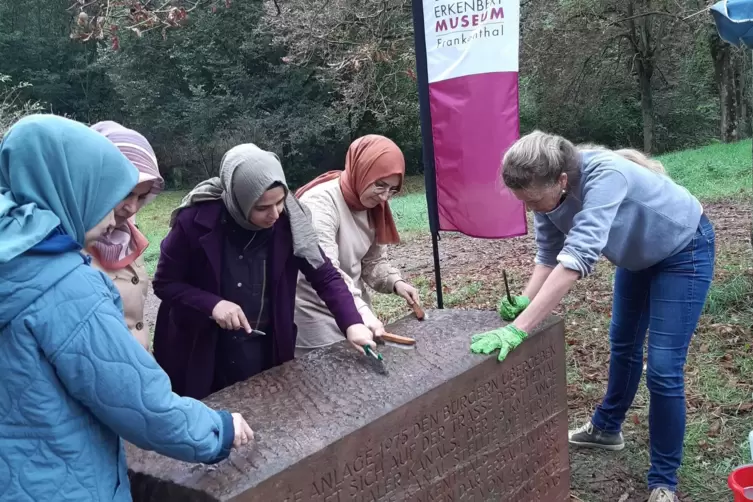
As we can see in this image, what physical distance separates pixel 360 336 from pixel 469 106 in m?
1.46

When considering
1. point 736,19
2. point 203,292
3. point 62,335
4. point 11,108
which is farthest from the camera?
point 11,108

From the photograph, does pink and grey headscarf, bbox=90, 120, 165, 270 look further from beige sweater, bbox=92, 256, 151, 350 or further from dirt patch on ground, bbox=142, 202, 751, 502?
dirt patch on ground, bbox=142, 202, 751, 502

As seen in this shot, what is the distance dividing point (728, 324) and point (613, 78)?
15.3 m

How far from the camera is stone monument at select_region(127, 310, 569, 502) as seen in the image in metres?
1.79

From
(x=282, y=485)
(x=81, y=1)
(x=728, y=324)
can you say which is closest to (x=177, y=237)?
(x=282, y=485)

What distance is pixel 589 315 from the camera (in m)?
5.33

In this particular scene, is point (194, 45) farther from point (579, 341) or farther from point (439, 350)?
point (439, 350)

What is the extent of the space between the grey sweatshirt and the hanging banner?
67 cm

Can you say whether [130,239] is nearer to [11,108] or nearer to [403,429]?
[403,429]

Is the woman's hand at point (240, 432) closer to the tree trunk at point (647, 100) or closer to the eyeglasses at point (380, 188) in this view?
the eyeglasses at point (380, 188)

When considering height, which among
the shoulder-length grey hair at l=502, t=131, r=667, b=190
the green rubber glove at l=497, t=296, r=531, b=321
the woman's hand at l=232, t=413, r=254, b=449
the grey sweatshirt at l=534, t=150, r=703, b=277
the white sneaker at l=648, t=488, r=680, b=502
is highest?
the shoulder-length grey hair at l=502, t=131, r=667, b=190

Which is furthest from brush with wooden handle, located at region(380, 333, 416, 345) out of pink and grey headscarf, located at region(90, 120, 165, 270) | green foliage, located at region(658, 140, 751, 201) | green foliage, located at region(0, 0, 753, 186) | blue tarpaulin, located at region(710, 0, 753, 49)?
green foliage, located at region(0, 0, 753, 186)

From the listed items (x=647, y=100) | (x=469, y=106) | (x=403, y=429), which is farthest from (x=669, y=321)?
(x=647, y=100)

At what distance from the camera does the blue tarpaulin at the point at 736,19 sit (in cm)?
343
